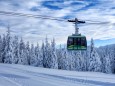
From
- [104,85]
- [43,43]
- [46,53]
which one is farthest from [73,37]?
[43,43]

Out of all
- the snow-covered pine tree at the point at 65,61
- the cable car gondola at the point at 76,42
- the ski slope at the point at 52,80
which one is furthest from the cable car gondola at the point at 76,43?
the snow-covered pine tree at the point at 65,61

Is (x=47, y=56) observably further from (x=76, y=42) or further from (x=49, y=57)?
(x=76, y=42)

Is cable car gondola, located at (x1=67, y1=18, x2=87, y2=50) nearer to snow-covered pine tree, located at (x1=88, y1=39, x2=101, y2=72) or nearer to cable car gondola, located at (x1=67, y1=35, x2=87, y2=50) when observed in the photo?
cable car gondola, located at (x1=67, y1=35, x2=87, y2=50)

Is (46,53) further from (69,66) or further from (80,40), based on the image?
(80,40)

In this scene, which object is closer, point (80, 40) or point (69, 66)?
point (80, 40)

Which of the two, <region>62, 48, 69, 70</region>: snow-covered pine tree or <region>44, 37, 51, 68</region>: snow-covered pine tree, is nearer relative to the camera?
<region>44, 37, 51, 68</region>: snow-covered pine tree

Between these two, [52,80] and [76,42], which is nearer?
[52,80]

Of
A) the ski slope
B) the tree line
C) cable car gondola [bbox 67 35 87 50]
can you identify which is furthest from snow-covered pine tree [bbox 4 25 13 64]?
cable car gondola [bbox 67 35 87 50]

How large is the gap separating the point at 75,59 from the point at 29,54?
18.6m

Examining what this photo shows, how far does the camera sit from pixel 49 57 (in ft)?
305

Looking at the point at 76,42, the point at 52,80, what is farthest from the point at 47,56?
the point at 52,80

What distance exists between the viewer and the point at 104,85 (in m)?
27.2

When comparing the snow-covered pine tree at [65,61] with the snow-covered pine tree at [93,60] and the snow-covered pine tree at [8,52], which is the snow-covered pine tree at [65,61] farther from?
the snow-covered pine tree at [8,52]

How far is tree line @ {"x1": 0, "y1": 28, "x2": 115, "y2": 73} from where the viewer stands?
262ft
